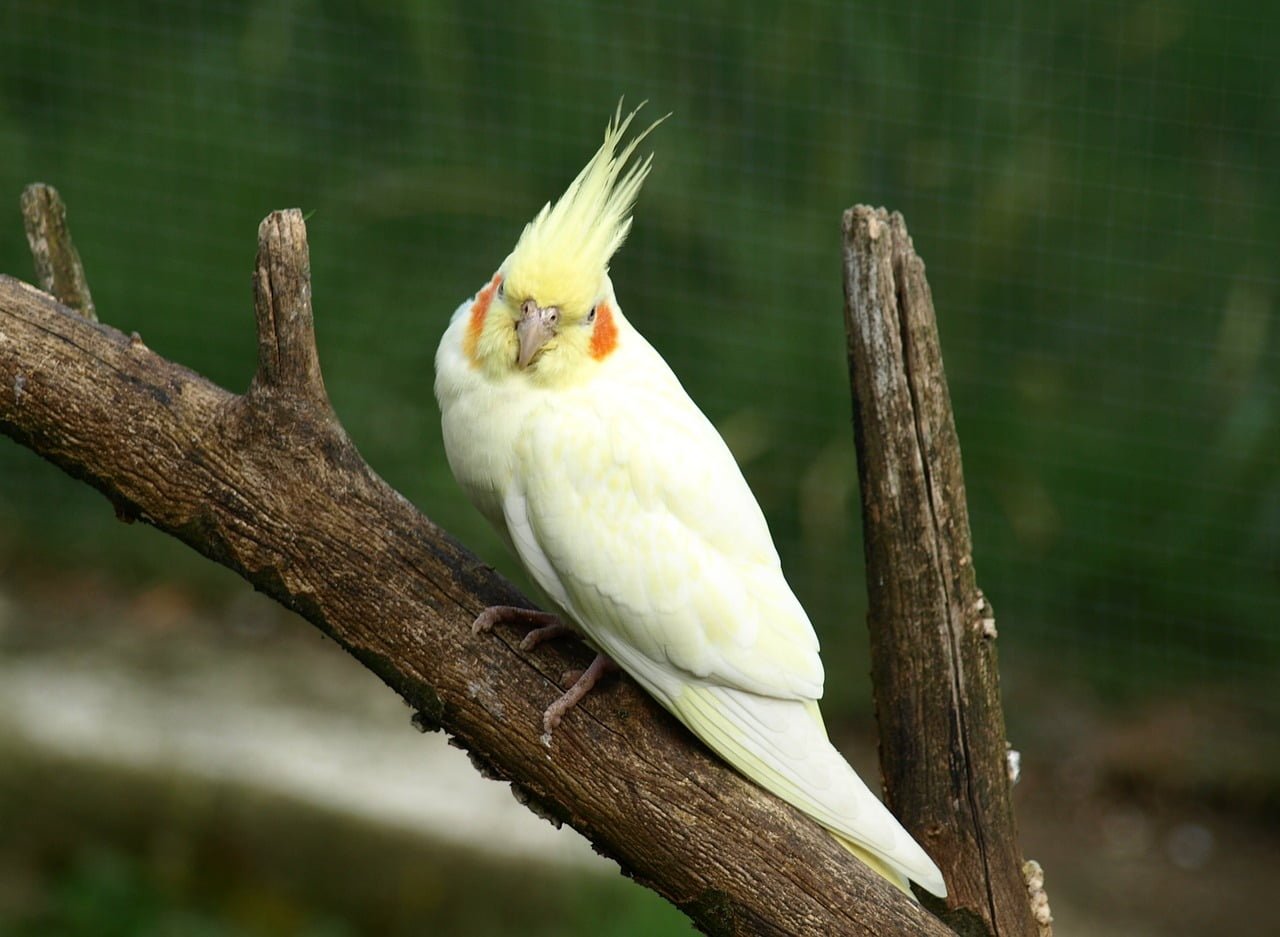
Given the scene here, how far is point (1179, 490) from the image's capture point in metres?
5.32

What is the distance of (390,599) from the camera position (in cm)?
262

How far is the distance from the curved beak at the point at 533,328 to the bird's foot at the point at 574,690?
0.52 metres

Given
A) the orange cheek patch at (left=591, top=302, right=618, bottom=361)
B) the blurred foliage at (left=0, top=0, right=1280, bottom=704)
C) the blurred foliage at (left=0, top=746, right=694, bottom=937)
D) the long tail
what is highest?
the blurred foliage at (left=0, top=0, right=1280, bottom=704)

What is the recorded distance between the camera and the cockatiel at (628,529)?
8.63ft

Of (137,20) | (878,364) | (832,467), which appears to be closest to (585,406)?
(878,364)

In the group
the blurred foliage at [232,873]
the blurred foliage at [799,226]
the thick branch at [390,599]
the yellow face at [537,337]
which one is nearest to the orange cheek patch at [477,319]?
the yellow face at [537,337]

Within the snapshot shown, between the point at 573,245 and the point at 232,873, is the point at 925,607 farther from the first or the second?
the point at 232,873

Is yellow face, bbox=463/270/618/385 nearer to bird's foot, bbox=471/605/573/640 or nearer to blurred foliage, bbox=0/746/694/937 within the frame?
bird's foot, bbox=471/605/573/640

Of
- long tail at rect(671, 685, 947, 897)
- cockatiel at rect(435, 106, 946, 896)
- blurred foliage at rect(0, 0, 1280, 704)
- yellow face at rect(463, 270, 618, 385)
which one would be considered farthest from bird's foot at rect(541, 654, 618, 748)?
blurred foliage at rect(0, 0, 1280, 704)

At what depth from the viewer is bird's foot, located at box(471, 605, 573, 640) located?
2.63 meters

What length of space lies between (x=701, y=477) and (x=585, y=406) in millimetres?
233

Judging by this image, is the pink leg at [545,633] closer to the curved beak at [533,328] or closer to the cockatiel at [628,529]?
the cockatiel at [628,529]

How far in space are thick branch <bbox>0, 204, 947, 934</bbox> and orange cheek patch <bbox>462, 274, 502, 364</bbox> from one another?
0.28 meters

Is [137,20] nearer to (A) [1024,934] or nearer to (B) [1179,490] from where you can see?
(B) [1179,490]
